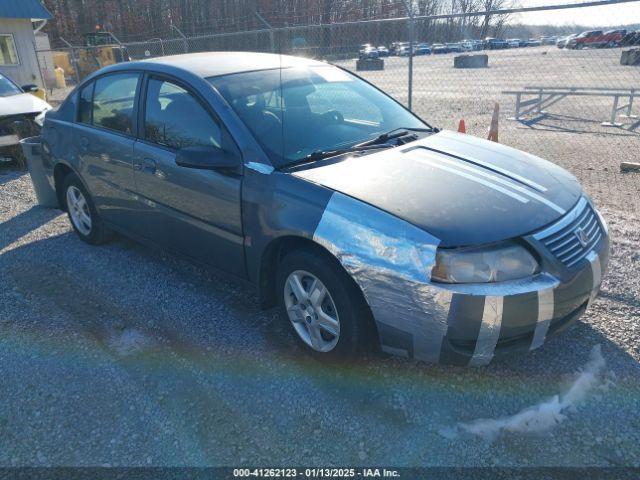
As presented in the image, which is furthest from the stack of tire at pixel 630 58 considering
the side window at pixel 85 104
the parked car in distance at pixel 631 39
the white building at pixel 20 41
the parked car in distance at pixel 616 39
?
the white building at pixel 20 41

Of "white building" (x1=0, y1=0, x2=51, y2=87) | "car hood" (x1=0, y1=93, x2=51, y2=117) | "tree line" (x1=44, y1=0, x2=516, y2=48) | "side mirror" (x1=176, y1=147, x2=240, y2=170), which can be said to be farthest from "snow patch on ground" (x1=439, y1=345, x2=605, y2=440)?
"white building" (x1=0, y1=0, x2=51, y2=87)

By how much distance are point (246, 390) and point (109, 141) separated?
2.42m

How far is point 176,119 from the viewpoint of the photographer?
3.51 m

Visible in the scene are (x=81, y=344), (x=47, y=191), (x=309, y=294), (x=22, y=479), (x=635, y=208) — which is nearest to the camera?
(x=22, y=479)

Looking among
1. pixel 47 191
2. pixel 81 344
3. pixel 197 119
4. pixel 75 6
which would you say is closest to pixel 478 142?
pixel 197 119

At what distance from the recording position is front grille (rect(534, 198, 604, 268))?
2.52 meters

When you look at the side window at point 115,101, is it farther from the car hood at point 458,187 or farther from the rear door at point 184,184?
the car hood at point 458,187

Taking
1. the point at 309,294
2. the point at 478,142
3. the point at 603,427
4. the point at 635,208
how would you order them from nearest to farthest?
the point at 603,427 < the point at 309,294 < the point at 478,142 < the point at 635,208

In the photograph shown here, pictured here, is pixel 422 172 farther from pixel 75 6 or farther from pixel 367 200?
pixel 75 6

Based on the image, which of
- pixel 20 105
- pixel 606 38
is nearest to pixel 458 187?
pixel 20 105

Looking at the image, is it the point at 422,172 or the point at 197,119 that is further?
the point at 197,119

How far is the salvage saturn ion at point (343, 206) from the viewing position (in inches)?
95.1

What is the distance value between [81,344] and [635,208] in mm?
5312

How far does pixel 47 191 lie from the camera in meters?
5.75
